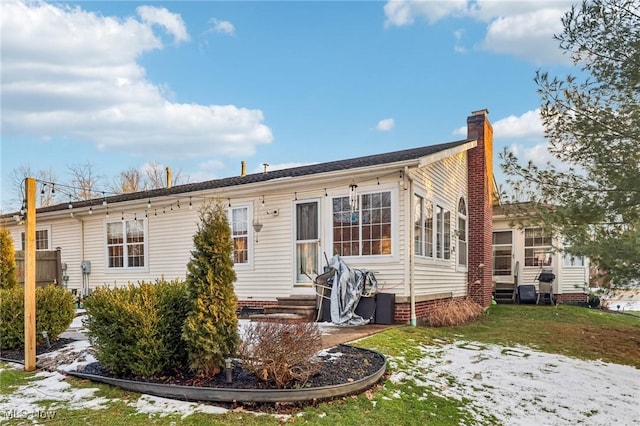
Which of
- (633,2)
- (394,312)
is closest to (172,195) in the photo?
(394,312)

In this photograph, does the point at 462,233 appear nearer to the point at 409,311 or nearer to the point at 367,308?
the point at 409,311

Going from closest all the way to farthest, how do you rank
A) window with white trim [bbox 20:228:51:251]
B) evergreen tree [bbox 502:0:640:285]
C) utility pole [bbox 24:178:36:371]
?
1. utility pole [bbox 24:178:36:371]
2. evergreen tree [bbox 502:0:640:285]
3. window with white trim [bbox 20:228:51:251]

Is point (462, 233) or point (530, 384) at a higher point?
point (462, 233)

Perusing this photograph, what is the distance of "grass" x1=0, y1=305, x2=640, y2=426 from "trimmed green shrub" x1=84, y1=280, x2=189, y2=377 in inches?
13.4

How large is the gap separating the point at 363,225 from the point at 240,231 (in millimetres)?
3404

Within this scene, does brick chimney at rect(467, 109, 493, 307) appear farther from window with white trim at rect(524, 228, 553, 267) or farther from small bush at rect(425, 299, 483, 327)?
window with white trim at rect(524, 228, 553, 267)

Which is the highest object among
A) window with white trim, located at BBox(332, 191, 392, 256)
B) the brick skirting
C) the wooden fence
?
window with white trim, located at BBox(332, 191, 392, 256)

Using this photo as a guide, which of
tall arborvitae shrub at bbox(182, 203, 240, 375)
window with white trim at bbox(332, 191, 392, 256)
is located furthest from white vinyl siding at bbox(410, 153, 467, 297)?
tall arborvitae shrub at bbox(182, 203, 240, 375)

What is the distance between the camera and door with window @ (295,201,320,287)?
10.1m

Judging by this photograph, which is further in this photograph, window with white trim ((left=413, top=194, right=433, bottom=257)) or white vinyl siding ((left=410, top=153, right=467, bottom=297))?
white vinyl siding ((left=410, top=153, right=467, bottom=297))

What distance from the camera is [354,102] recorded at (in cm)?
1531

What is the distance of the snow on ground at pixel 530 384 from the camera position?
496cm

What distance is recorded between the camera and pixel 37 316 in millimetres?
6871

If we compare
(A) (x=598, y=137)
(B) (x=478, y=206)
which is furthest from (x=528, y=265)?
(A) (x=598, y=137)
